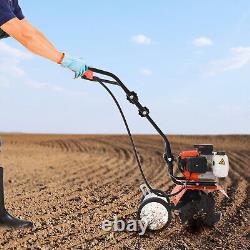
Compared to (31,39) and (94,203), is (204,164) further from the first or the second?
(94,203)

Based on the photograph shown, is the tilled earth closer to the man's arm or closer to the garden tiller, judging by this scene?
the garden tiller

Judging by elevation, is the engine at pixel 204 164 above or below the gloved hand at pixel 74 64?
below

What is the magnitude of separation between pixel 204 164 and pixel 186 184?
300 millimetres

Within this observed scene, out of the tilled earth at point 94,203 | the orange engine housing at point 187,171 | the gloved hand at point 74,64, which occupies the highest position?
the gloved hand at point 74,64

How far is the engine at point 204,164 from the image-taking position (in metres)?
5.14

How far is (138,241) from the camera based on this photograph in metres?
5.10

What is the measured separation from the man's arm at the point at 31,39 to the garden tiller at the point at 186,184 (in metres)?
0.44

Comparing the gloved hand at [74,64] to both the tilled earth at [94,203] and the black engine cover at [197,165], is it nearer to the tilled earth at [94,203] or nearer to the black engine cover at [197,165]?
the black engine cover at [197,165]

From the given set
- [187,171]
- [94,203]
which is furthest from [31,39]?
[94,203]

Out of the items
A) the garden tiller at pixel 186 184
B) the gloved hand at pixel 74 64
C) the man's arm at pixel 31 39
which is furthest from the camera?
the garden tiller at pixel 186 184

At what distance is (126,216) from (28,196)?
243 centimetres

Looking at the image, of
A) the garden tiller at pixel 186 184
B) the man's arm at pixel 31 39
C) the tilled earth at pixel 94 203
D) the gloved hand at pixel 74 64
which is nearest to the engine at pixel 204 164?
the garden tiller at pixel 186 184

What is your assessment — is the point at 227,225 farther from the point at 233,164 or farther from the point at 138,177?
the point at 233,164

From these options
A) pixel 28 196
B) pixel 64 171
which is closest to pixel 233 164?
pixel 64 171
